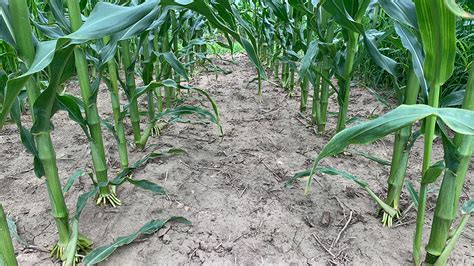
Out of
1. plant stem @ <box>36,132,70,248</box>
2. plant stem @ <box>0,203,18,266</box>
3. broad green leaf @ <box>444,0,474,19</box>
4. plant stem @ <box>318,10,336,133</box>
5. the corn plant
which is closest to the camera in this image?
broad green leaf @ <box>444,0,474,19</box>

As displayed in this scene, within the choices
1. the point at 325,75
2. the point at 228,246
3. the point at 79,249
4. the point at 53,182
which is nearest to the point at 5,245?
the point at 53,182

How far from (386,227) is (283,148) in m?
0.85

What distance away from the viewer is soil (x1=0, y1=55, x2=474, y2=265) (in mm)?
1341

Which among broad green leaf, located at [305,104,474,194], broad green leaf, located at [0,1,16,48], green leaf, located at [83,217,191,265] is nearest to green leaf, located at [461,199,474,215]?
broad green leaf, located at [305,104,474,194]

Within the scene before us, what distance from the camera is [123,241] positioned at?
4.22 ft

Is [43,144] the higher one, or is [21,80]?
[21,80]

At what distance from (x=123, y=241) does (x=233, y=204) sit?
524mm

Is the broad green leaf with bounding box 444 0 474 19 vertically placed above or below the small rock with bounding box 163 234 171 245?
above

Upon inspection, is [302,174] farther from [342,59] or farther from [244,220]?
[342,59]

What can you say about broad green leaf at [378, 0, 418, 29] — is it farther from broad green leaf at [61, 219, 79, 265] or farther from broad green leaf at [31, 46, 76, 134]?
broad green leaf at [61, 219, 79, 265]

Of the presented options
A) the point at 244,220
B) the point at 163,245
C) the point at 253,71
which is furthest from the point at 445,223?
the point at 253,71

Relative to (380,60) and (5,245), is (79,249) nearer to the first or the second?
(5,245)

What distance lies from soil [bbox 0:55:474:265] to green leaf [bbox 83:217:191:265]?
4 cm

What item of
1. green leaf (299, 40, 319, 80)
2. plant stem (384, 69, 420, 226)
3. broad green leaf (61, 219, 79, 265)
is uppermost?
green leaf (299, 40, 319, 80)
